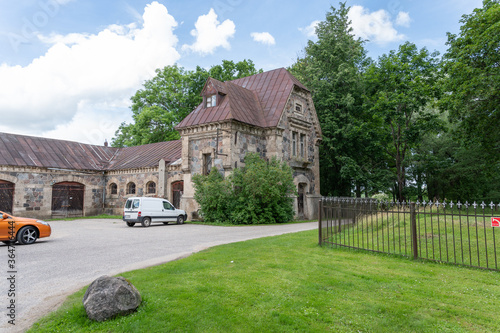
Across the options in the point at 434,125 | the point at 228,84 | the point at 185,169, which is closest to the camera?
the point at 185,169

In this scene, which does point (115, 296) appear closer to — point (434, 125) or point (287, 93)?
point (287, 93)

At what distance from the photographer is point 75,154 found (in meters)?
29.2

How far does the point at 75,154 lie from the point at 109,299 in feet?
93.0

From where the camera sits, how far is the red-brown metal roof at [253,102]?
21016 millimetres

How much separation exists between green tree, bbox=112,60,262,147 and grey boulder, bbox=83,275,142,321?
3030 cm

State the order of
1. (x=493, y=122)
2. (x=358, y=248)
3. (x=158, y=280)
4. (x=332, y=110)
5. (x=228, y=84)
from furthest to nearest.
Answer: (x=332, y=110)
(x=228, y=84)
(x=493, y=122)
(x=358, y=248)
(x=158, y=280)

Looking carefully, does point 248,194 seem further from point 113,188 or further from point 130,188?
point 113,188

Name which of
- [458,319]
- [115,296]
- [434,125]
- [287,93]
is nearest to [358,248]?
[458,319]

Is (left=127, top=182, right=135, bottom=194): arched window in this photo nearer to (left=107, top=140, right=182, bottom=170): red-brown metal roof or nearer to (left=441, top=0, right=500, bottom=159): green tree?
(left=107, top=140, right=182, bottom=170): red-brown metal roof

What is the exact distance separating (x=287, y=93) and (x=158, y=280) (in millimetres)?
19445

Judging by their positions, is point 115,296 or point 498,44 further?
point 498,44

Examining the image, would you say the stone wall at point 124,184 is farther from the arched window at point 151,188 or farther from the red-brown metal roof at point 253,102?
the red-brown metal roof at point 253,102

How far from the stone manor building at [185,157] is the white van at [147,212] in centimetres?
196

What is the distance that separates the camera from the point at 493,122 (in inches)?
752
